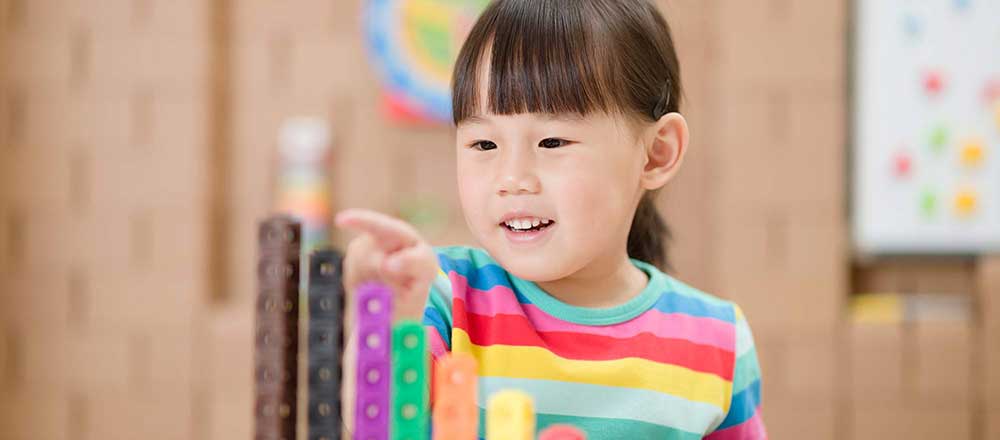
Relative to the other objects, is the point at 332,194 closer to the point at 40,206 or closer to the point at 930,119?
the point at 40,206

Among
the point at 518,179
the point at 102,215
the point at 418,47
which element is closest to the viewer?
the point at 518,179

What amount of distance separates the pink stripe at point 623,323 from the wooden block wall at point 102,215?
6.29 feet

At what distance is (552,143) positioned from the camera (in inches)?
31.0

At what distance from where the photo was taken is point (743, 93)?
2.41 metres

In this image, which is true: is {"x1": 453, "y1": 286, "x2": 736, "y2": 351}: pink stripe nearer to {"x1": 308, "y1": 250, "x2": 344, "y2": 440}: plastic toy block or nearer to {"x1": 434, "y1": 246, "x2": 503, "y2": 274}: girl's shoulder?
{"x1": 434, "y1": 246, "x2": 503, "y2": 274}: girl's shoulder

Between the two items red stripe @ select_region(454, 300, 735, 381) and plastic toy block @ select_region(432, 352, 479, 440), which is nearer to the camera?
plastic toy block @ select_region(432, 352, 479, 440)

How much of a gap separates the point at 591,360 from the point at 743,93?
1696 millimetres

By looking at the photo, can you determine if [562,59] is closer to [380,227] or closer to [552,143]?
[552,143]

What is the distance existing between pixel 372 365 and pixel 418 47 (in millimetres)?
2072

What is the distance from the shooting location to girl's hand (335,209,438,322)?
1.94 feet

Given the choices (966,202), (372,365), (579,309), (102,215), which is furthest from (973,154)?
(372,365)

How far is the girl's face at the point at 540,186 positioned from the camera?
0.78 metres

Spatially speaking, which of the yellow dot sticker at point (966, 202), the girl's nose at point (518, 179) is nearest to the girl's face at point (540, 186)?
the girl's nose at point (518, 179)

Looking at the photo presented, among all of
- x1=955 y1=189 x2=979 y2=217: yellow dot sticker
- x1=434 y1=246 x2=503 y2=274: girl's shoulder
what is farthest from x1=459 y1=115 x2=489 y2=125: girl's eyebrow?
x1=955 y1=189 x2=979 y2=217: yellow dot sticker
